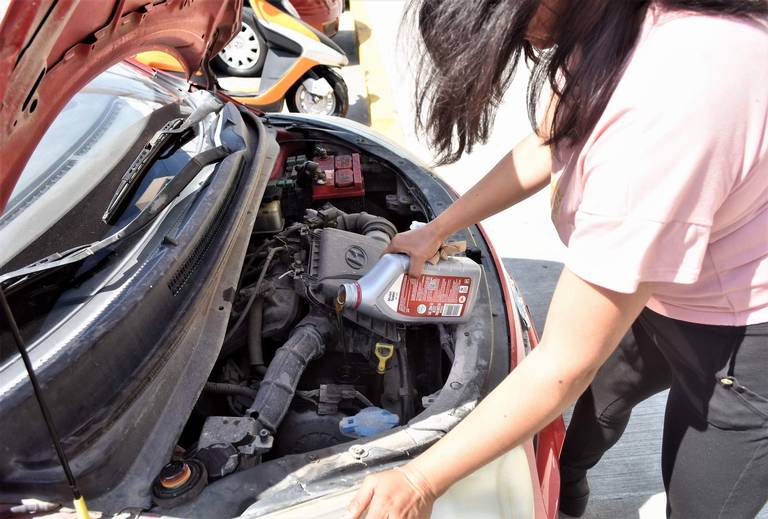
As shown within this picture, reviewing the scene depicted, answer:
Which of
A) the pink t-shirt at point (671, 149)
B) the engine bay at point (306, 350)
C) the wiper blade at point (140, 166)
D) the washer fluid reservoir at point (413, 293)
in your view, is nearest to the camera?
the pink t-shirt at point (671, 149)

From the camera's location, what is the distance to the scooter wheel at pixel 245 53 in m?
4.70

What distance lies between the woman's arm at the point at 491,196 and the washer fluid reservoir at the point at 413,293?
0.04 meters

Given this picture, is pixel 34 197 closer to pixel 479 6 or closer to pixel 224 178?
pixel 224 178

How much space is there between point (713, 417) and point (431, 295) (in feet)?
2.56

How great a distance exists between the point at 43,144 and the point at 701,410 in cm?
185

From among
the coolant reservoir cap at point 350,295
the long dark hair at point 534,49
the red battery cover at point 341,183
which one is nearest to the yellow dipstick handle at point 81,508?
the coolant reservoir cap at point 350,295

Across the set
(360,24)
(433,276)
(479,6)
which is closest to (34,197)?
(433,276)

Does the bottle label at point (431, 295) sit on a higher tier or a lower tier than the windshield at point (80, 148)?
lower

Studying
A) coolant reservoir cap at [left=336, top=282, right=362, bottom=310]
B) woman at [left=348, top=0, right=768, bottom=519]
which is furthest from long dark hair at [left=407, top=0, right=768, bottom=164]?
coolant reservoir cap at [left=336, top=282, right=362, bottom=310]

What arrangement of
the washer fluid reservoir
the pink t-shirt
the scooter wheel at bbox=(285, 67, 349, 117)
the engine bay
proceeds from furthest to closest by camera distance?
the scooter wheel at bbox=(285, 67, 349, 117), the washer fluid reservoir, the engine bay, the pink t-shirt

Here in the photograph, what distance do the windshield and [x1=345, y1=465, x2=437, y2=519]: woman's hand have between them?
3.21ft

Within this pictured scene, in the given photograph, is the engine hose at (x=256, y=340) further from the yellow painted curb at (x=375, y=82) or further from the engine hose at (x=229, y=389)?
the yellow painted curb at (x=375, y=82)

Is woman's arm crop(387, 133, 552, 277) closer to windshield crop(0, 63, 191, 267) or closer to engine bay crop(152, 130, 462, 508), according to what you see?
engine bay crop(152, 130, 462, 508)

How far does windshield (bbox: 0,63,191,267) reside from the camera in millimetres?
1545
